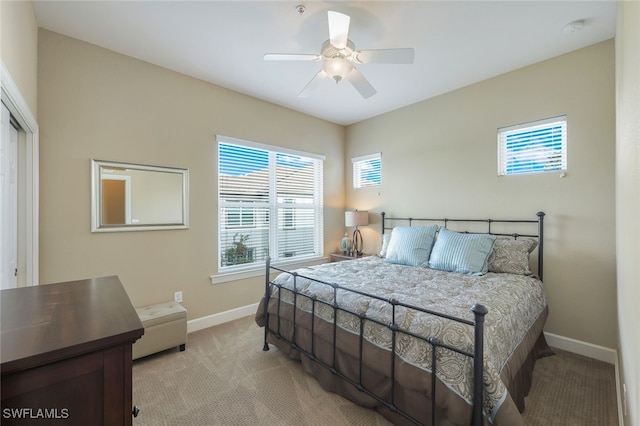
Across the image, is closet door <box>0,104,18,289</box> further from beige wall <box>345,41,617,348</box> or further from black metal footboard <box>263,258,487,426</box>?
beige wall <box>345,41,617,348</box>

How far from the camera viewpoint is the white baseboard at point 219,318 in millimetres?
3150

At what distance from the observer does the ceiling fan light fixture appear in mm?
2188

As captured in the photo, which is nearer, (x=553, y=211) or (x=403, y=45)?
(x=403, y=45)

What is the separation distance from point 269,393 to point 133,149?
2.59m

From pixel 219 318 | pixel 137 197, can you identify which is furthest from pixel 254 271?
pixel 137 197

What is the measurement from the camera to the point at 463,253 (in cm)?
279

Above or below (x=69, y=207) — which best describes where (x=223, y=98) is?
above

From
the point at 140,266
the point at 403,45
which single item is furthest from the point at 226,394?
the point at 403,45

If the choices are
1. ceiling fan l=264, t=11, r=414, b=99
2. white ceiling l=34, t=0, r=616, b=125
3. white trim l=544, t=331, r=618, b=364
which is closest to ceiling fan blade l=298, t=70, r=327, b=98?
ceiling fan l=264, t=11, r=414, b=99

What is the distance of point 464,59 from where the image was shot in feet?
9.20

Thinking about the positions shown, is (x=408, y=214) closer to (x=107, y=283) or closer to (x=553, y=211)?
(x=553, y=211)

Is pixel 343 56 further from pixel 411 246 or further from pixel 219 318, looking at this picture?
pixel 219 318

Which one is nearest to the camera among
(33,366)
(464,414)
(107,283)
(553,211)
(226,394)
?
(33,366)

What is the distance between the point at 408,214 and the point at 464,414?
2863 millimetres
